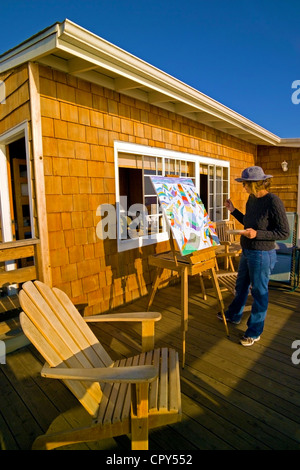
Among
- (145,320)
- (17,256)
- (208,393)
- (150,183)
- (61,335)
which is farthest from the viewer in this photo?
(150,183)

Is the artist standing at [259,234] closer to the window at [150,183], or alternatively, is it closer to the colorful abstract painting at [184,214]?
the colorful abstract painting at [184,214]

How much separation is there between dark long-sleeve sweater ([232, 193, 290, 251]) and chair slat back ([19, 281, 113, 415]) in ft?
4.97

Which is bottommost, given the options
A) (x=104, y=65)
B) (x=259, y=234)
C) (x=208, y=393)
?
(x=208, y=393)

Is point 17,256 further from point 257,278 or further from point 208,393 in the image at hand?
point 257,278

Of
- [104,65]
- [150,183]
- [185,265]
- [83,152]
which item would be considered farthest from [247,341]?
[150,183]

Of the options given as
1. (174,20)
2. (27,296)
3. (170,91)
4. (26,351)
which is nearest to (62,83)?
(170,91)

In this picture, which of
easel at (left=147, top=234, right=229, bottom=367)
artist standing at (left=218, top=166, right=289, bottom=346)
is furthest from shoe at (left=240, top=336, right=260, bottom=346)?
easel at (left=147, top=234, right=229, bottom=367)

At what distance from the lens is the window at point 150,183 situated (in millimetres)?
3697

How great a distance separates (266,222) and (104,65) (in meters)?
2.06

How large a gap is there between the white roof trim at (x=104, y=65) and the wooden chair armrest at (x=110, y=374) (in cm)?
235

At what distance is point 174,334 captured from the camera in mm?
2883

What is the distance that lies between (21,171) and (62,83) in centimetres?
153

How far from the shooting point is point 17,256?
261cm
